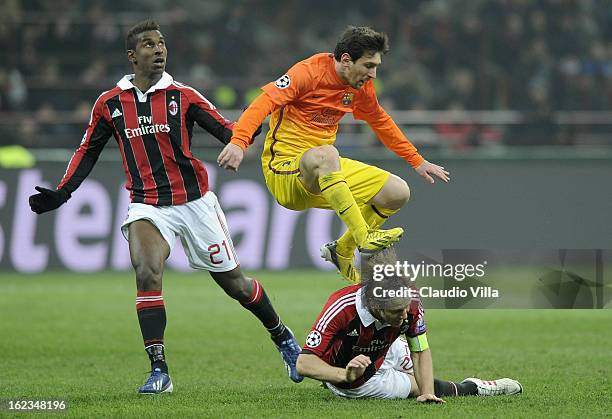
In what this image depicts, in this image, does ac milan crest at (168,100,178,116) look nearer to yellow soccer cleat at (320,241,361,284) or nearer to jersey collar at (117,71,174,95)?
jersey collar at (117,71,174,95)

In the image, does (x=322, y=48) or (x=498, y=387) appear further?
(x=322, y=48)

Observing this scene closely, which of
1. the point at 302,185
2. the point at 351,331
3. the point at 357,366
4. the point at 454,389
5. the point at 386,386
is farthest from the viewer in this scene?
the point at 302,185

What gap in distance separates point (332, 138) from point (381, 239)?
1.27m

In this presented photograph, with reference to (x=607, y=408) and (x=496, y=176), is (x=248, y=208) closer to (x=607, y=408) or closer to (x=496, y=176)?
(x=496, y=176)

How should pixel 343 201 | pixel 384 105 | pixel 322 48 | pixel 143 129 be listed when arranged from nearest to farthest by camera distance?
pixel 343 201
pixel 143 129
pixel 384 105
pixel 322 48

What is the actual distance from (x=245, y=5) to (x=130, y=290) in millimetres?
8730

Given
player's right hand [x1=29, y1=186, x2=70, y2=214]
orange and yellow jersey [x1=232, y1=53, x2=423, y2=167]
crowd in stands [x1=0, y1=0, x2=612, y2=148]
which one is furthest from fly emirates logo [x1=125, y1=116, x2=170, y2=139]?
crowd in stands [x1=0, y1=0, x2=612, y2=148]

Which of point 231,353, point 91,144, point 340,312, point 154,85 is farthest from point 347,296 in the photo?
point 231,353

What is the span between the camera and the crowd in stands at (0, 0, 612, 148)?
18062 millimetres

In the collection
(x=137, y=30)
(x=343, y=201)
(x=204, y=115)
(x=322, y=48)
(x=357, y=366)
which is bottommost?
(x=357, y=366)

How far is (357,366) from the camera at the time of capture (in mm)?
5672

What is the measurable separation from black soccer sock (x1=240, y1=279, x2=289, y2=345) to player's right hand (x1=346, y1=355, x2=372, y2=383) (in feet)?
5.28

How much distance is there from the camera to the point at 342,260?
7621mm

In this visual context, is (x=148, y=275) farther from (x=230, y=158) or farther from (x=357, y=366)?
(x=357, y=366)
